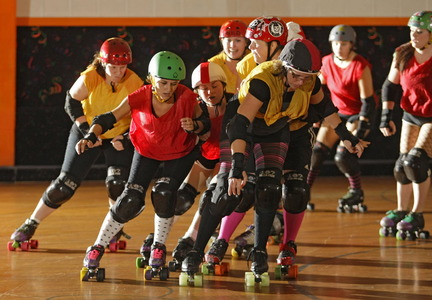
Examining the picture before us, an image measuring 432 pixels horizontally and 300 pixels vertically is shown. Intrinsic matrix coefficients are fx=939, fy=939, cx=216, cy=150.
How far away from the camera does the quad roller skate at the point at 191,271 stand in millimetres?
4301

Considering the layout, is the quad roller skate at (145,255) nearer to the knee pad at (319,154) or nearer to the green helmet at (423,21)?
the green helmet at (423,21)

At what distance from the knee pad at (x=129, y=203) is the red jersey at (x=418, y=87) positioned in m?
2.11

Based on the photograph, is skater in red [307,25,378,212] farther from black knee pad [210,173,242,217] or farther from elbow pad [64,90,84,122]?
black knee pad [210,173,242,217]

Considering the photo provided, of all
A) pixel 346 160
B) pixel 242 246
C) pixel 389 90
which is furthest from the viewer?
pixel 346 160

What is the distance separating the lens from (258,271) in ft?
14.1

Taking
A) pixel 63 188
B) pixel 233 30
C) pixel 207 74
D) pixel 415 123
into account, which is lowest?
pixel 63 188

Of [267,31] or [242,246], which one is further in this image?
[242,246]

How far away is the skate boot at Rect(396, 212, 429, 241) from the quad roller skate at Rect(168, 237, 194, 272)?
5.00 ft

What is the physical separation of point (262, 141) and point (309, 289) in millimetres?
719

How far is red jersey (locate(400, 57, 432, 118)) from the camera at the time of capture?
577cm

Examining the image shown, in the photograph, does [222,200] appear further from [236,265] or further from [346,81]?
[346,81]

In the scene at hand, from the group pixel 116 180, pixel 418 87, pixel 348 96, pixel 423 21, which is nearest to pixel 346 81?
pixel 348 96

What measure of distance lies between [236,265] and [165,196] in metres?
0.69

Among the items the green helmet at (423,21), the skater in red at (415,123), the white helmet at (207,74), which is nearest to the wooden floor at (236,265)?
the skater in red at (415,123)
